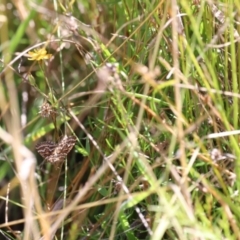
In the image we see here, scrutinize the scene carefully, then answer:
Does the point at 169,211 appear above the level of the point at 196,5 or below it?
below

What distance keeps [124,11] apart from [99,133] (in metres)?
0.25

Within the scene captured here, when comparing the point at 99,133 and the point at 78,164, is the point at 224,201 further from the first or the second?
the point at 78,164

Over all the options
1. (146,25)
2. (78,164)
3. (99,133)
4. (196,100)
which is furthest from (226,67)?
(78,164)

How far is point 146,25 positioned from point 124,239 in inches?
14.4

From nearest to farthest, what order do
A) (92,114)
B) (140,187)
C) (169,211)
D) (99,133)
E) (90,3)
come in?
(169,211)
(140,187)
(99,133)
(92,114)
(90,3)

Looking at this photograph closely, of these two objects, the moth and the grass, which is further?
the moth

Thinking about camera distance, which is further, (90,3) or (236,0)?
(90,3)

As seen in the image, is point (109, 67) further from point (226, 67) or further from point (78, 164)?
point (78, 164)

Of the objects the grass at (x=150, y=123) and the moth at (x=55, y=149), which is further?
the moth at (x=55, y=149)

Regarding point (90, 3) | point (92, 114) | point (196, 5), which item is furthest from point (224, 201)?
point (90, 3)

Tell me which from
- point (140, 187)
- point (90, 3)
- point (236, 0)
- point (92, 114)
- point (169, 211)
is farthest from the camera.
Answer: point (90, 3)

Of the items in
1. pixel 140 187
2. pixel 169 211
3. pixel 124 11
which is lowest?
pixel 140 187

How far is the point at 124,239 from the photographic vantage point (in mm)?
1001

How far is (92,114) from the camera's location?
1194 millimetres
